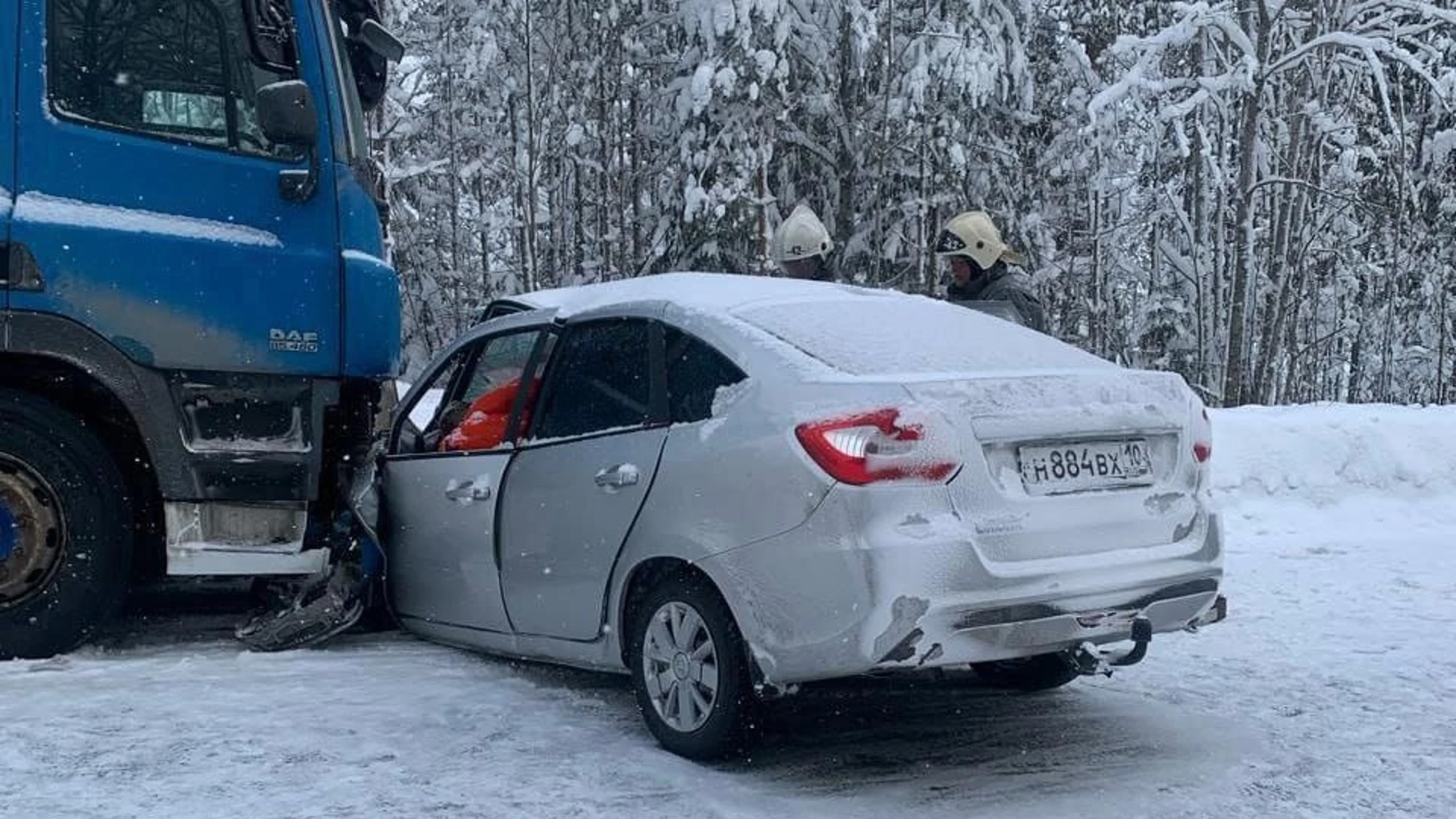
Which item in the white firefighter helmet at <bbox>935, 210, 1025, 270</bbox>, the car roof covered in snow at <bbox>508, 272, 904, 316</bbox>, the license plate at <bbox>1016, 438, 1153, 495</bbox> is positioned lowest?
the license plate at <bbox>1016, 438, 1153, 495</bbox>

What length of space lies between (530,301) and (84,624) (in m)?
2.25

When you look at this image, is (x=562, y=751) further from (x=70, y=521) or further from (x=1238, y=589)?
(x=1238, y=589)

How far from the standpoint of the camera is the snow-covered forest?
750 inches

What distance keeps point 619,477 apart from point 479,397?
150 cm

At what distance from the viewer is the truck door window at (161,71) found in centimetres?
550

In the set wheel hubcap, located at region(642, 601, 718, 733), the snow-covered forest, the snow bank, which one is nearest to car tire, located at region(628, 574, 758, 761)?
wheel hubcap, located at region(642, 601, 718, 733)

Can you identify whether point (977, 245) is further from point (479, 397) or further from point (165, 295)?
point (165, 295)

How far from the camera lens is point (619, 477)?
4.81 metres

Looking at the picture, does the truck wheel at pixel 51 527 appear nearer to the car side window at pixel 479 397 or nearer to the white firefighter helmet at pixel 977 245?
the car side window at pixel 479 397

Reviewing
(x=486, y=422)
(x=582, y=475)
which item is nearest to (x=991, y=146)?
(x=486, y=422)

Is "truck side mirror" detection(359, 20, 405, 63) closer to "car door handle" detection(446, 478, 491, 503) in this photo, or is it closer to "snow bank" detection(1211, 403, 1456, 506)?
"car door handle" detection(446, 478, 491, 503)

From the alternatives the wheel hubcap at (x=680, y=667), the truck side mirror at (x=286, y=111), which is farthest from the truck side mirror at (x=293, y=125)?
the wheel hubcap at (x=680, y=667)

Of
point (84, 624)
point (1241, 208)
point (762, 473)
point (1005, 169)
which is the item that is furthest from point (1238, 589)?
point (1005, 169)

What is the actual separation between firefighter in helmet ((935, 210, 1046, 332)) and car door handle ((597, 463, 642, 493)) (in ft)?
11.4
